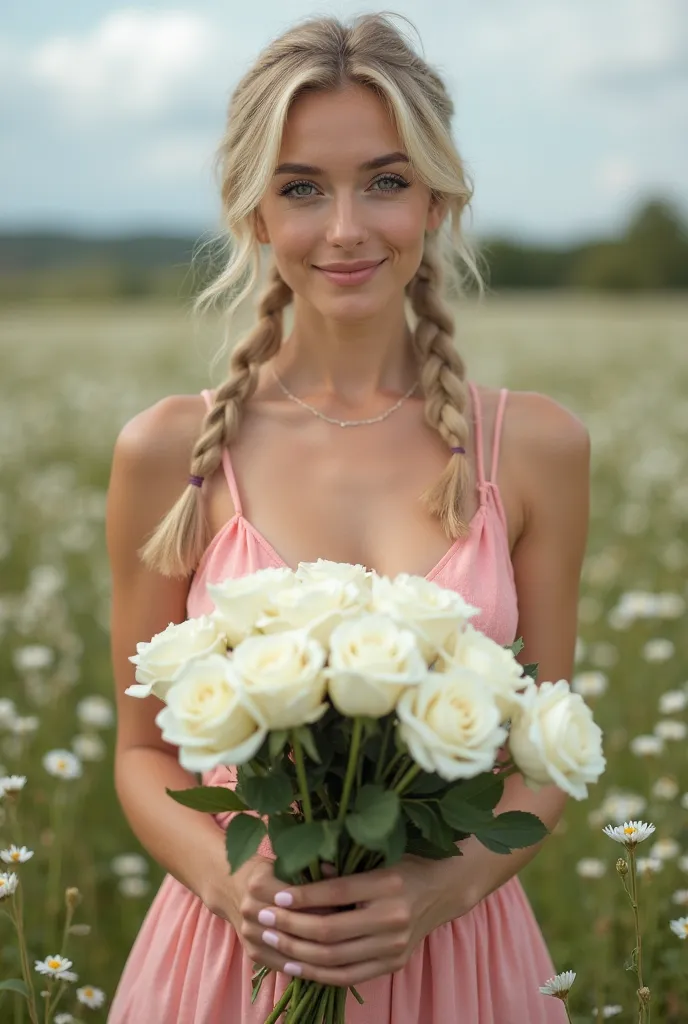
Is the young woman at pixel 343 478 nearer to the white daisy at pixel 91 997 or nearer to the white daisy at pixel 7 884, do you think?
the white daisy at pixel 91 997

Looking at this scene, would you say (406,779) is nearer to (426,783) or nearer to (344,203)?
(426,783)

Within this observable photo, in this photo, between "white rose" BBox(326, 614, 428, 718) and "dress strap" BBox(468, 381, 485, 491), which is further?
"dress strap" BBox(468, 381, 485, 491)

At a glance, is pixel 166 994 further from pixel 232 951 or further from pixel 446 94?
pixel 446 94

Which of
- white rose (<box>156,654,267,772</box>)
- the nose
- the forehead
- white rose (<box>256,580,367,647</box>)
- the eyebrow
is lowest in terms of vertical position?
white rose (<box>156,654,267,772</box>)

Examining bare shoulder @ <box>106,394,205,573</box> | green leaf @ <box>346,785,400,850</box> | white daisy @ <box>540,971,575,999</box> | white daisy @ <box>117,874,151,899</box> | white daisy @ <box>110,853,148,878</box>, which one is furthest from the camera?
white daisy @ <box>110,853,148,878</box>

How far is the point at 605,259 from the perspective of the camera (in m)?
52.1

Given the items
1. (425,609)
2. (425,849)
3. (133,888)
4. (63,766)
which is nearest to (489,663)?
(425,609)

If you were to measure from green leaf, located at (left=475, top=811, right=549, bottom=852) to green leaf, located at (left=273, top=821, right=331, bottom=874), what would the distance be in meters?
0.22

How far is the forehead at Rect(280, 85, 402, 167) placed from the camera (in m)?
2.27

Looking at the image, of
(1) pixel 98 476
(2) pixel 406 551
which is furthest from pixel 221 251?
(1) pixel 98 476

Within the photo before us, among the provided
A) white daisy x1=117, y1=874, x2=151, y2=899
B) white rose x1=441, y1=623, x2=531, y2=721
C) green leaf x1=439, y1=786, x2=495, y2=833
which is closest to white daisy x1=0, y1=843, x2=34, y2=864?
green leaf x1=439, y1=786, x2=495, y2=833

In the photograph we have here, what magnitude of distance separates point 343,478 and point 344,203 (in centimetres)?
60

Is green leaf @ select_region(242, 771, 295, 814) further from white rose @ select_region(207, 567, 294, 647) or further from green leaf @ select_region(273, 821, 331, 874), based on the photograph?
white rose @ select_region(207, 567, 294, 647)

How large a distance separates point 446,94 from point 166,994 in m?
2.07
